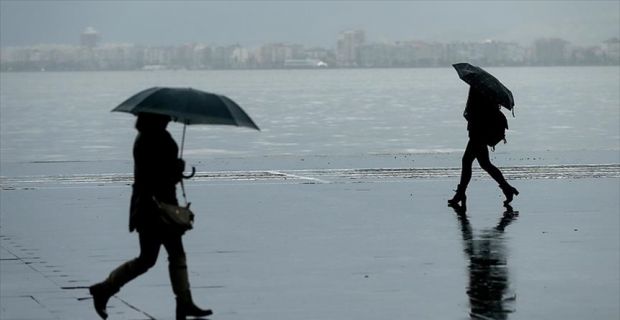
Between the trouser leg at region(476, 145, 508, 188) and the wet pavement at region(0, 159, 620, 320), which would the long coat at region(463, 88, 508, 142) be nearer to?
the trouser leg at region(476, 145, 508, 188)

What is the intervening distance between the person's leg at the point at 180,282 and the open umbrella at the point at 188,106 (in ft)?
2.19

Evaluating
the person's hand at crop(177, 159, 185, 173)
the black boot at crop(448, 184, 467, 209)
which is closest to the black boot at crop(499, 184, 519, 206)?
the black boot at crop(448, 184, 467, 209)

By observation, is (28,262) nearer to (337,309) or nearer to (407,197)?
(337,309)

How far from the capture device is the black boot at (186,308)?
10797mm

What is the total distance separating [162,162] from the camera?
10703mm

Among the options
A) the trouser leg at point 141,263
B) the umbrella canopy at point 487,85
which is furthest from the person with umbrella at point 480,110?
the trouser leg at point 141,263

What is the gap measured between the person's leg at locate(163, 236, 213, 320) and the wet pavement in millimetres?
242

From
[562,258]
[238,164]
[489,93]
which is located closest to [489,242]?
[562,258]

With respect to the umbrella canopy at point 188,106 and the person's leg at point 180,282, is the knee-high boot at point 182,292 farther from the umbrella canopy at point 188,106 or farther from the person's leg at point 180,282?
the umbrella canopy at point 188,106

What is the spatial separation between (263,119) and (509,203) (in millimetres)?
39958

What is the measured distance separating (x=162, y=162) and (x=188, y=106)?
42 centimetres

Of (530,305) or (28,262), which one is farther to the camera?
(28,262)

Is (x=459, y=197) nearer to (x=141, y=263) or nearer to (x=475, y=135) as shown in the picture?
(x=475, y=135)

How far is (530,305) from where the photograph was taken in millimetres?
11453
